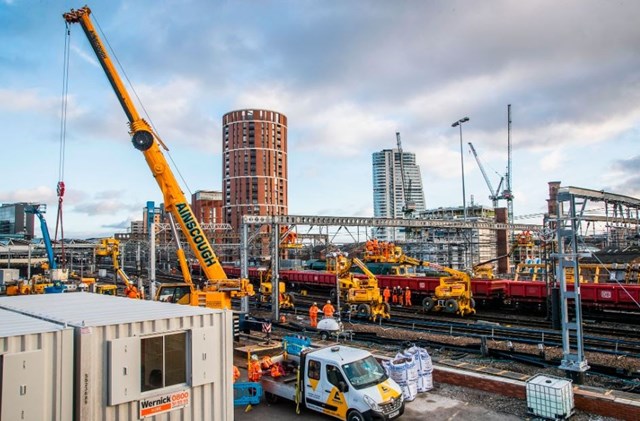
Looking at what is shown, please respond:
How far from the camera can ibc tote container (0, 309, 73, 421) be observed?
6.10 metres

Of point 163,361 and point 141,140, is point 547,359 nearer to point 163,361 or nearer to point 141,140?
point 163,361

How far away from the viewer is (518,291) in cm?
2903

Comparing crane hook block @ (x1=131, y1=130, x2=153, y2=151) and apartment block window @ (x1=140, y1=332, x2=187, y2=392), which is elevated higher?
crane hook block @ (x1=131, y1=130, x2=153, y2=151)

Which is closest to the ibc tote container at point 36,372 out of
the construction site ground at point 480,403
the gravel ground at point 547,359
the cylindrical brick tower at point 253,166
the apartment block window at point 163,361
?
the apartment block window at point 163,361

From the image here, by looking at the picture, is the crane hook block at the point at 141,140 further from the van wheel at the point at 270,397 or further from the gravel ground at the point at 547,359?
the gravel ground at the point at 547,359

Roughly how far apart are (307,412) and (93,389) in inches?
239

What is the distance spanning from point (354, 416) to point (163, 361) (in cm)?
462

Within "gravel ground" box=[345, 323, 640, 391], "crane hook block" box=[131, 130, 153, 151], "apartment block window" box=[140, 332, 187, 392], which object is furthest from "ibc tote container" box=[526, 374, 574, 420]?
"crane hook block" box=[131, 130, 153, 151]

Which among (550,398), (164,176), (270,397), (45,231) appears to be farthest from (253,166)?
(550,398)

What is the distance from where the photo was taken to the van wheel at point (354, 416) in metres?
10.1

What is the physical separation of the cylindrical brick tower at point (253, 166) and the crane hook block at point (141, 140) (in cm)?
10476

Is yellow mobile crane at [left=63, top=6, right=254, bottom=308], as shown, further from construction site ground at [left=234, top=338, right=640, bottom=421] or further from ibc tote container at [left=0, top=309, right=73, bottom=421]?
ibc tote container at [left=0, top=309, right=73, bottom=421]

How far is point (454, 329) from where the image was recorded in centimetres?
2222

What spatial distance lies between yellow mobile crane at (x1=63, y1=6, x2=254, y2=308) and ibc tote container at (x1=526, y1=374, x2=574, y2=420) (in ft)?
42.9
